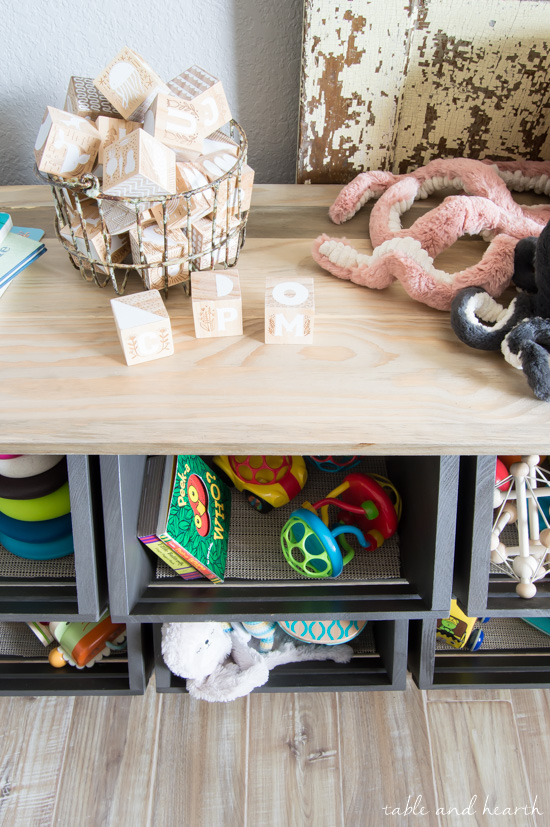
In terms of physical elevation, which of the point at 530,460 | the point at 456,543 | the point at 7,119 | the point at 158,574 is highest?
the point at 7,119

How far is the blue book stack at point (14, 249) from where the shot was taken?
3.18 feet

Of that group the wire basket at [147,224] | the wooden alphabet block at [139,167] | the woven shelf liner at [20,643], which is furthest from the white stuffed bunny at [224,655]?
the wooden alphabet block at [139,167]

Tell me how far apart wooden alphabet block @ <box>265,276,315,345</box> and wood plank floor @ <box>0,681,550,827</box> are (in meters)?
0.62

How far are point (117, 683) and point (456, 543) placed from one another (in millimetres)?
592

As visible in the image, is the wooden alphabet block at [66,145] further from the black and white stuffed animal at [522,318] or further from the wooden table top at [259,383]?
the black and white stuffed animal at [522,318]

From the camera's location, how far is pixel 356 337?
2.99 ft

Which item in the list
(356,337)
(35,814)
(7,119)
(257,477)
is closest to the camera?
(356,337)

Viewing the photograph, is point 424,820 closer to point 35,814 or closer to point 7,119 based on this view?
point 35,814

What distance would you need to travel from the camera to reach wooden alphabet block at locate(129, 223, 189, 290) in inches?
35.2

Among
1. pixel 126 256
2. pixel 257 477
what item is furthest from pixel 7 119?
pixel 257 477

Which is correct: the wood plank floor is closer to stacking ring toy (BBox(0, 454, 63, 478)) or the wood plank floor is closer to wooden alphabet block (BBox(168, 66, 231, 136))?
stacking ring toy (BBox(0, 454, 63, 478))

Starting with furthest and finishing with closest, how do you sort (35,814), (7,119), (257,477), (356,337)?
(7,119) → (257,477) → (35,814) → (356,337)

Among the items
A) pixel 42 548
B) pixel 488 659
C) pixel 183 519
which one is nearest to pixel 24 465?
pixel 42 548

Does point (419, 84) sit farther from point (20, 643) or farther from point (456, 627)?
point (20, 643)
